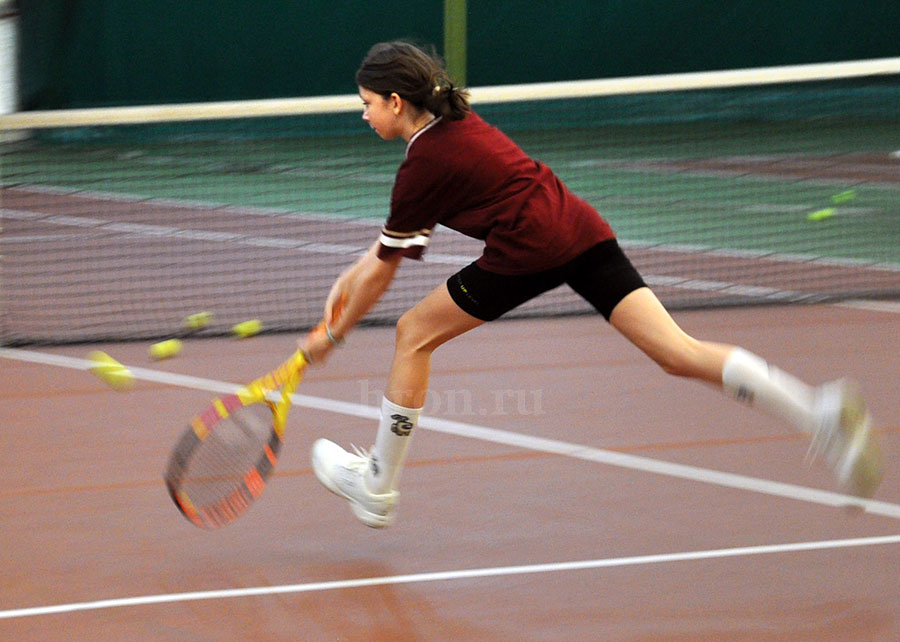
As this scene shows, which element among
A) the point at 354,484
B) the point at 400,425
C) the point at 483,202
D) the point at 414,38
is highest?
the point at 483,202

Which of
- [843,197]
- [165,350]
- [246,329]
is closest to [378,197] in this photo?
[843,197]

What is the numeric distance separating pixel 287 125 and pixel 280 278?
28.1 ft

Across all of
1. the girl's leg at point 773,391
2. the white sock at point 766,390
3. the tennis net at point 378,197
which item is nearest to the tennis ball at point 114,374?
the tennis net at point 378,197

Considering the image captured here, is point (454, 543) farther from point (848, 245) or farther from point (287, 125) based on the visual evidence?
point (287, 125)

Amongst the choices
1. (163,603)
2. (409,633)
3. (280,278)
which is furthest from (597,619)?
(280,278)

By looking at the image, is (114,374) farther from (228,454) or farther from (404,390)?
(404,390)

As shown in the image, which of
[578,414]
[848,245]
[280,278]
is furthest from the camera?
[848,245]

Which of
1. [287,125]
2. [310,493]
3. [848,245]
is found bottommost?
[287,125]

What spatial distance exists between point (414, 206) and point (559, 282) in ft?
1.54

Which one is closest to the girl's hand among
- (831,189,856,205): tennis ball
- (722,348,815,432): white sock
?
(722,348,815,432): white sock

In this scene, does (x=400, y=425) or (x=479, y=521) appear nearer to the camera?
(x=400, y=425)

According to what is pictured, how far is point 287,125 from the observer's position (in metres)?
17.2

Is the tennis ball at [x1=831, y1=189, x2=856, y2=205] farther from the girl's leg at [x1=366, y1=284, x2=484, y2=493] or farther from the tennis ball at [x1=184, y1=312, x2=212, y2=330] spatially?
the girl's leg at [x1=366, y1=284, x2=484, y2=493]

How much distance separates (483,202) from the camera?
3834 millimetres
